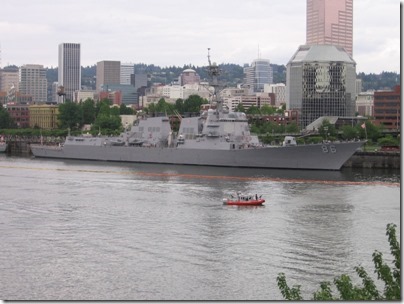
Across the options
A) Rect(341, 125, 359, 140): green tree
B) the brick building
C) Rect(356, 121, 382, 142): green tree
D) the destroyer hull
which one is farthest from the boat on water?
the brick building

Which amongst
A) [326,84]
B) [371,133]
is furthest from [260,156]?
[326,84]

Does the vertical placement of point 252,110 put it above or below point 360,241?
above

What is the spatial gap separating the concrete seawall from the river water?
16.7m

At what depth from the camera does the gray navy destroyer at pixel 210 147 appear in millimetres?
69000

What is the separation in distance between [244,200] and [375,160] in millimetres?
34500

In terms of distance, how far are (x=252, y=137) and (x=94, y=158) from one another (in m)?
21.0

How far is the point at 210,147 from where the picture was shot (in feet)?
243

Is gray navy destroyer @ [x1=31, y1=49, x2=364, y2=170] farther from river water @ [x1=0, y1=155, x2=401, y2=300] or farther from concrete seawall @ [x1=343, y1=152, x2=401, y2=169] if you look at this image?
river water @ [x1=0, y1=155, x2=401, y2=300]

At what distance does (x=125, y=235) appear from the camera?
33.2 metres

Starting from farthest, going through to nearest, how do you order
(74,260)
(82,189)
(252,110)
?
(252,110) → (82,189) → (74,260)

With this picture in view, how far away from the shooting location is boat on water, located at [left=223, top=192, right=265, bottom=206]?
1692 inches

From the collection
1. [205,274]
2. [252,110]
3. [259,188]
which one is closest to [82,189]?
[259,188]

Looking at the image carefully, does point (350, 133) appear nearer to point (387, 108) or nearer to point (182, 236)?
point (387, 108)

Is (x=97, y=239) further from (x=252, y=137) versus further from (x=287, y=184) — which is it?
A: (x=252, y=137)
